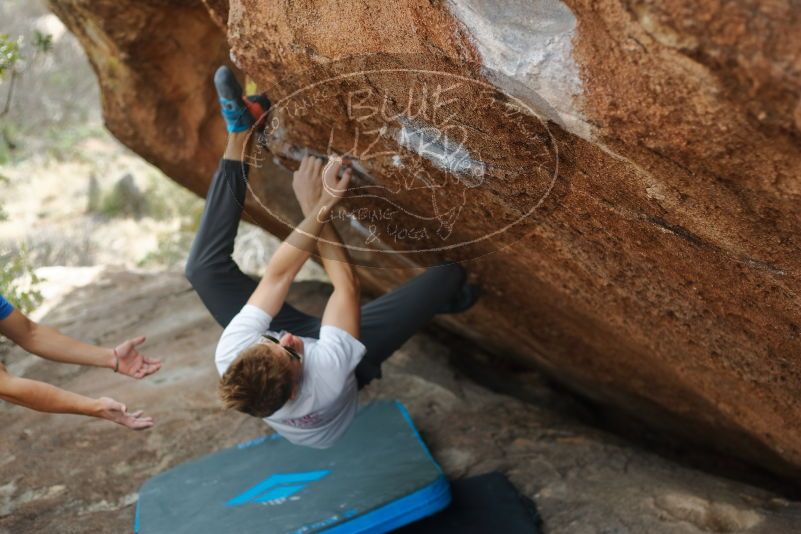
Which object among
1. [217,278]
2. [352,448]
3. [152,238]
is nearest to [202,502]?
[352,448]

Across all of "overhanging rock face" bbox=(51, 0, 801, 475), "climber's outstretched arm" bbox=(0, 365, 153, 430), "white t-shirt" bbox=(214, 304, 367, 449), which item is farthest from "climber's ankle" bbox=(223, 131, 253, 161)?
"climber's outstretched arm" bbox=(0, 365, 153, 430)

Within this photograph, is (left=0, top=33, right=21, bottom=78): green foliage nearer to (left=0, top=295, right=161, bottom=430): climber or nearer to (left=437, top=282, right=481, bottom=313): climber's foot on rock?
(left=0, top=295, right=161, bottom=430): climber

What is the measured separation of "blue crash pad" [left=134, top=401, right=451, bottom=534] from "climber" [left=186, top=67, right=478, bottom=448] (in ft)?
0.91

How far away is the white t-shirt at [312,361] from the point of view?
8.05ft

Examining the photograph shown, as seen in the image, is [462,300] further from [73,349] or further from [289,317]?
[73,349]

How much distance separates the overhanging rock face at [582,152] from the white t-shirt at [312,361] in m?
0.50

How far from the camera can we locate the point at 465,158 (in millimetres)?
2131

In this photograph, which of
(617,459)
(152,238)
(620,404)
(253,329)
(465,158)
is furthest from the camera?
(152,238)

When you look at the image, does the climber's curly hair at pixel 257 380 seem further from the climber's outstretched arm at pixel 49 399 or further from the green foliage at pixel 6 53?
the green foliage at pixel 6 53

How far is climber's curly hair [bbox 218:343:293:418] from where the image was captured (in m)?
2.25

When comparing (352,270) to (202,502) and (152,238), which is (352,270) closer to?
(202,502)

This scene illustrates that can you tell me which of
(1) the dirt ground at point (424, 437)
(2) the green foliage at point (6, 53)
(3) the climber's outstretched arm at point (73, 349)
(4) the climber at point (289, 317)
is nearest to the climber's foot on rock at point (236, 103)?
(4) the climber at point (289, 317)

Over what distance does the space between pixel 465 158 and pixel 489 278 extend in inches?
55.2

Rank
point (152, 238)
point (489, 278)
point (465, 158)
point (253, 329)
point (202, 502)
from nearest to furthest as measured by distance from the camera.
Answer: point (465, 158) < point (253, 329) < point (202, 502) < point (489, 278) < point (152, 238)
